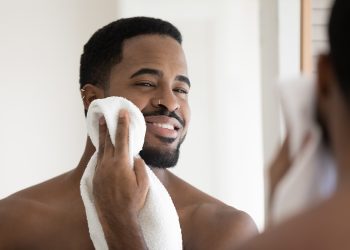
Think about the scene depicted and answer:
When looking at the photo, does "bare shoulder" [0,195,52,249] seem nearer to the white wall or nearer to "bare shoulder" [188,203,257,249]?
"bare shoulder" [188,203,257,249]

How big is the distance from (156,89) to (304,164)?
685mm

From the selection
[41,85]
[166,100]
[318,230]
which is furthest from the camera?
[41,85]

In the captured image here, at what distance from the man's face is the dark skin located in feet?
2.27

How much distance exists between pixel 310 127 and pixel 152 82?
2.27ft

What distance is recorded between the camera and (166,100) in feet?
3.72

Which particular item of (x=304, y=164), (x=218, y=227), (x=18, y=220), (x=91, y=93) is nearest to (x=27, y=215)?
(x=18, y=220)

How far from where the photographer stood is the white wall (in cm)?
175

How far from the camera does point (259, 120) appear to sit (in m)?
2.03

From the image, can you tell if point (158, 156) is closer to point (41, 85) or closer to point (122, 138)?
point (122, 138)

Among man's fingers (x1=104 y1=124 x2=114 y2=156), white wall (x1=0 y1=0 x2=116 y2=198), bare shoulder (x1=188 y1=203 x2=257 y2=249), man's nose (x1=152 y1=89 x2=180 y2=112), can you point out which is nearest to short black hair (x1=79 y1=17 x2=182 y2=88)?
man's nose (x1=152 y1=89 x2=180 y2=112)

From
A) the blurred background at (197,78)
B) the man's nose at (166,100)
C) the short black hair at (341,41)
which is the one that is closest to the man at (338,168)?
the short black hair at (341,41)

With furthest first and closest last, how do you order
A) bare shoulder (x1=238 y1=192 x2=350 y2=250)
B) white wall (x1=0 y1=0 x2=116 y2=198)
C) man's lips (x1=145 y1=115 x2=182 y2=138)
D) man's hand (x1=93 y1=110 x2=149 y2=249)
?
white wall (x1=0 y1=0 x2=116 y2=198), man's lips (x1=145 y1=115 x2=182 y2=138), man's hand (x1=93 y1=110 x2=149 y2=249), bare shoulder (x1=238 y1=192 x2=350 y2=250)

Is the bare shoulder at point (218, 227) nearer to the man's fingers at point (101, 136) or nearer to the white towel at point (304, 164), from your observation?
the man's fingers at point (101, 136)

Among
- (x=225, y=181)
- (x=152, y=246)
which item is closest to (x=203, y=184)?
(x=225, y=181)
